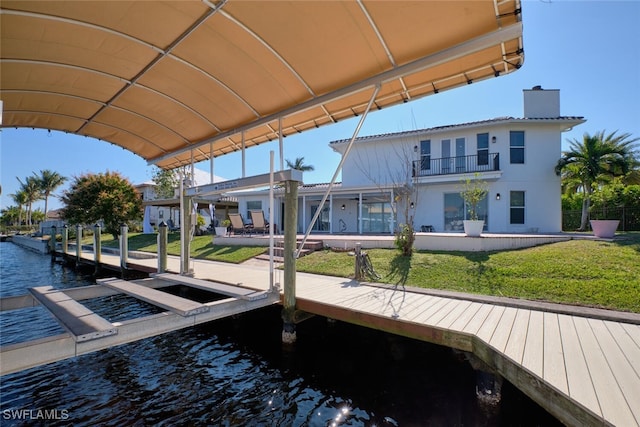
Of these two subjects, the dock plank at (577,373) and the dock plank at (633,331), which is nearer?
the dock plank at (577,373)

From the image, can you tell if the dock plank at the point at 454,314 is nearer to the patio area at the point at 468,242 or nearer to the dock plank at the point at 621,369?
the dock plank at the point at 621,369

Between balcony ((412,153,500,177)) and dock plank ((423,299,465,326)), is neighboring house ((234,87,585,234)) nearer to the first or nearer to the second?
balcony ((412,153,500,177))

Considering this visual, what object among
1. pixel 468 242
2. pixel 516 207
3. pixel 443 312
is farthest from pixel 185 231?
pixel 516 207

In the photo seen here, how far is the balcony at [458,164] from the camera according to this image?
14.1m

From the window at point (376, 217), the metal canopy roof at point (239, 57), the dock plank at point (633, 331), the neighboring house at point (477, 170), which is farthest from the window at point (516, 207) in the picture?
the metal canopy roof at point (239, 57)

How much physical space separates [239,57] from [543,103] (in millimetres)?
16727

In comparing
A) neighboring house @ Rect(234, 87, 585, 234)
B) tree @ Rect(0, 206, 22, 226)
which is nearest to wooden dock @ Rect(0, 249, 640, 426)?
neighboring house @ Rect(234, 87, 585, 234)

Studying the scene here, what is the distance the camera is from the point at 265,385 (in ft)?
13.3

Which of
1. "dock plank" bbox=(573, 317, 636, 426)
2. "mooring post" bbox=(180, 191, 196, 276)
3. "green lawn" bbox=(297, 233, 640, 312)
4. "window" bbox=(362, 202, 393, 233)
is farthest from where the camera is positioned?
"window" bbox=(362, 202, 393, 233)

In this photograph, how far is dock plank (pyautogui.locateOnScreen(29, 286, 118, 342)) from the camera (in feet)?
10.8

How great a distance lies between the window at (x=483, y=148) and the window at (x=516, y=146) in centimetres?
99

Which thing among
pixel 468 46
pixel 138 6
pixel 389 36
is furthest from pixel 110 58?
pixel 468 46

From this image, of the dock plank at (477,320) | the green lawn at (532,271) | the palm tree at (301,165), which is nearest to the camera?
the dock plank at (477,320)

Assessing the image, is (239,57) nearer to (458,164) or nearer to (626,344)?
(626,344)
